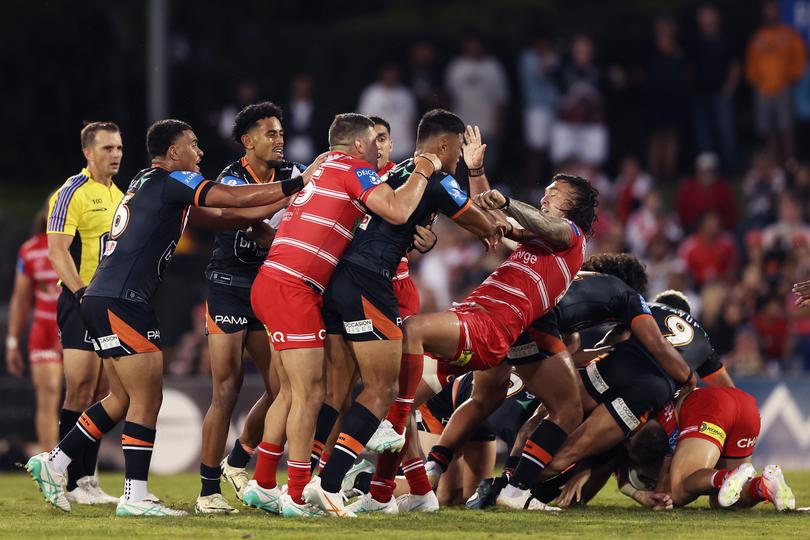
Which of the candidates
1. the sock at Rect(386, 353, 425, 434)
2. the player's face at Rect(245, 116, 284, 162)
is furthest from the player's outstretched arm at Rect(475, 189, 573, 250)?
the player's face at Rect(245, 116, 284, 162)

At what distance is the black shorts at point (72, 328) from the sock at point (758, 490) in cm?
493

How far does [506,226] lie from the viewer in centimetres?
948

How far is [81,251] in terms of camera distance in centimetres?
1090

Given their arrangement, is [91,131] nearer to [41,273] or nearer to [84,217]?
[84,217]

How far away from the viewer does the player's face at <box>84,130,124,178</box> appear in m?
10.9

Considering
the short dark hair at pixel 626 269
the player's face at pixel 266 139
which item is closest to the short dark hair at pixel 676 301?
the short dark hair at pixel 626 269

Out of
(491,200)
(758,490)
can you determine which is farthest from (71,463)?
(758,490)

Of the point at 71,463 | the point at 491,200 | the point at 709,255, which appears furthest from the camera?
the point at 709,255

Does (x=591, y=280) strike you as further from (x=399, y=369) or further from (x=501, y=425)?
(x=399, y=369)

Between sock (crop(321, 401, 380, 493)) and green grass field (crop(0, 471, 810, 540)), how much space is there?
0.27 m

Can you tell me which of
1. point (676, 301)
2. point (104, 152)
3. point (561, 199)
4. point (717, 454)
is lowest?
point (717, 454)

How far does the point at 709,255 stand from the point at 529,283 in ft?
27.8

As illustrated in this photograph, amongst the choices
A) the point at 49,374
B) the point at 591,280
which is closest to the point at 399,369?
the point at 591,280

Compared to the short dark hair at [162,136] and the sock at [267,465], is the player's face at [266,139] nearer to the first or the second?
the short dark hair at [162,136]
